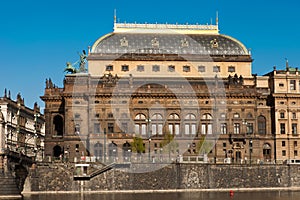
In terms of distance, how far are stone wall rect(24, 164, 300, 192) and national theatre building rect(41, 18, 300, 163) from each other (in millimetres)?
5596

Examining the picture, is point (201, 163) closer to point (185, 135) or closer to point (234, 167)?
point (234, 167)

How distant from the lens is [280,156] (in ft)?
463

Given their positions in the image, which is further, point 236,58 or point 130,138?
point 236,58

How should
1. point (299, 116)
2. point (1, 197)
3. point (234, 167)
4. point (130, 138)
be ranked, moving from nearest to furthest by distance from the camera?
point (1, 197), point (234, 167), point (130, 138), point (299, 116)

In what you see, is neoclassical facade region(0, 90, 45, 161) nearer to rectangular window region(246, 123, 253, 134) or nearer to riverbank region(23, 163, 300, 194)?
riverbank region(23, 163, 300, 194)

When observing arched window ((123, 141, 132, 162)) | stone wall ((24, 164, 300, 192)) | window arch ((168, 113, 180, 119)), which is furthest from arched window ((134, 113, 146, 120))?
stone wall ((24, 164, 300, 192))

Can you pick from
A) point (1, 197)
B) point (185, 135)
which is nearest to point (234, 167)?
point (185, 135)

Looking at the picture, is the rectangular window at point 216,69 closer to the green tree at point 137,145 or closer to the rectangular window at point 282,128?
the rectangular window at point 282,128

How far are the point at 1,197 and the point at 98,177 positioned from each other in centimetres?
2475

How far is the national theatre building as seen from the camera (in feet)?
442

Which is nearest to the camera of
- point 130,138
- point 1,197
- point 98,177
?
point 1,197

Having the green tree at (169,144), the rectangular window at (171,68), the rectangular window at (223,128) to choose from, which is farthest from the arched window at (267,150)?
the rectangular window at (171,68)

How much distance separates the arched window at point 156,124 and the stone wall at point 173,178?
65.3 ft

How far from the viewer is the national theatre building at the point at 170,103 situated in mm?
134625
